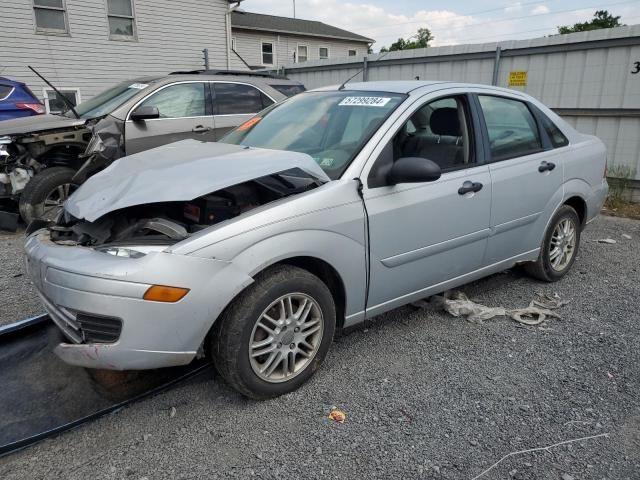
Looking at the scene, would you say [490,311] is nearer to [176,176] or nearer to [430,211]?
[430,211]

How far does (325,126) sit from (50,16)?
12558 mm

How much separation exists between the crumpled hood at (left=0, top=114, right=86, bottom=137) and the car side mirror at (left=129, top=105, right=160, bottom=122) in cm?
74

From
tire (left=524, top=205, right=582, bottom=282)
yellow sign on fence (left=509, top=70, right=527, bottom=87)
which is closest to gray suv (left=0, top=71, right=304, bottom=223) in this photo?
yellow sign on fence (left=509, top=70, right=527, bottom=87)

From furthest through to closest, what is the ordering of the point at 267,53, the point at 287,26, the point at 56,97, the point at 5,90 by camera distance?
the point at 287,26 → the point at 267,53 → the point at 56,97 → the point at 5,90

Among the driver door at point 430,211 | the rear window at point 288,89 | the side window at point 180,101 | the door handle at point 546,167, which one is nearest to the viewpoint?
the driver door at point 430,211

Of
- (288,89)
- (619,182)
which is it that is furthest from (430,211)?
(619,182)

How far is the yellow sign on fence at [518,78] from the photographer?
328 inches

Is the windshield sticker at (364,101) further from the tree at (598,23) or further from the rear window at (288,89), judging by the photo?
the tree at (598,23)

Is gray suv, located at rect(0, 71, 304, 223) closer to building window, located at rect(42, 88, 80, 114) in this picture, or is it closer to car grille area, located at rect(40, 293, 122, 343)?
car grille area, located at rect(40, 293, 122, 343)

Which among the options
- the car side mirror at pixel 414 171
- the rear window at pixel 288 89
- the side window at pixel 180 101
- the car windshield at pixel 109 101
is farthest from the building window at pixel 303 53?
the car side mirror at pixel 414 171

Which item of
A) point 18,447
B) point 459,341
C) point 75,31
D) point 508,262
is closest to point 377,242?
point 459,341

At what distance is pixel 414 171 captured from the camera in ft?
9.78

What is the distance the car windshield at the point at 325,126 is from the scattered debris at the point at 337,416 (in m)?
1.33

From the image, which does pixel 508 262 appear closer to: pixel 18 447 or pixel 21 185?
pixel 18 447
